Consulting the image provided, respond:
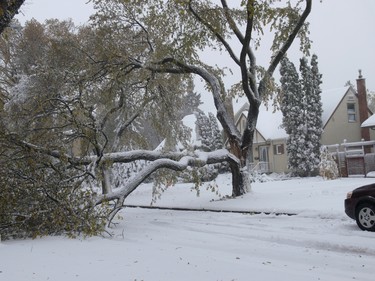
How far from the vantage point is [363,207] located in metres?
10.1

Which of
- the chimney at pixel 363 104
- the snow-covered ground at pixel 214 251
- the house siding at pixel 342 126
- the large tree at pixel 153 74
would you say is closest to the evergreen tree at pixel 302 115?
the house siding at pixel 342 126

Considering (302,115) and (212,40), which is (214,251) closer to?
(212,40)

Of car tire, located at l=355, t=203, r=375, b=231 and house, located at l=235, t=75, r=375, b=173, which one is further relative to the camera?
house, located at l=235, t=75, r=375, b=173

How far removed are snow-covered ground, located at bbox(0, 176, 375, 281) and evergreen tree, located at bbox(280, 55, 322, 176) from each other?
16.6 m

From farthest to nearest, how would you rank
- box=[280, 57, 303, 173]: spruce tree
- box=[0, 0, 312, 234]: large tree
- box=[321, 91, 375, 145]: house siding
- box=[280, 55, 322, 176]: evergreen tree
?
box=[321, 91, 375, 145]: house siding
box=[280, 57, 303, 173]: spruce tree
box=[280, 55, 322, 176]: evergreen tree
box=[0, 0, 312, 234]: large tree

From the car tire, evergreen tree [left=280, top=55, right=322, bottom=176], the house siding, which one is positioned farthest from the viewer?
the house siding

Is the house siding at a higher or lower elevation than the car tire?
higher

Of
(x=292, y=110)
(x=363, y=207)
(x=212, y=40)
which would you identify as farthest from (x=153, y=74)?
(x=292, y=110)

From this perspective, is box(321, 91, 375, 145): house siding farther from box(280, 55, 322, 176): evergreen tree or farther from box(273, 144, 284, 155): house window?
box(280, 55, 322, 176): evergreen tree

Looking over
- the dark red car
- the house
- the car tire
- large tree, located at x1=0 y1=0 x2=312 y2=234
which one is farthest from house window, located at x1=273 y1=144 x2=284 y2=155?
the car tire

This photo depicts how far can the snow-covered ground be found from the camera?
20.7 feet

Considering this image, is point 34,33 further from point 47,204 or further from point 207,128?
point 47,204

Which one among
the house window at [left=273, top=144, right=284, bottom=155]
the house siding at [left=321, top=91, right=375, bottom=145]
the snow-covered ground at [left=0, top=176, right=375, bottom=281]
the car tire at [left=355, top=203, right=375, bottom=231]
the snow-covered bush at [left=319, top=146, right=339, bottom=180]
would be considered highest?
the house siding at [left=321, top=91, right=375, bottom=145]

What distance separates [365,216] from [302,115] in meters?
22.0
